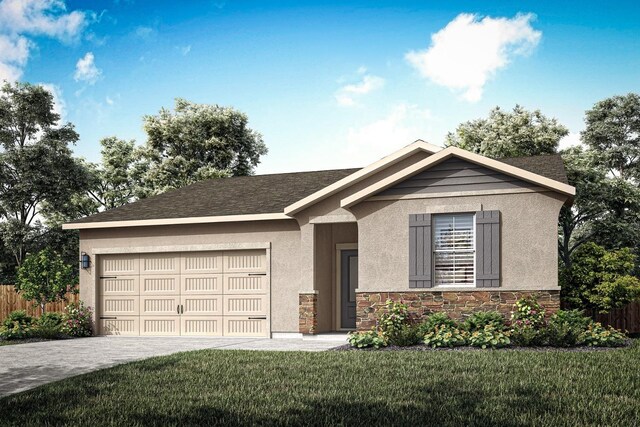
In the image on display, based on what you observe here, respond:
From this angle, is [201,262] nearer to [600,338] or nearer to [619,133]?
[600,338]

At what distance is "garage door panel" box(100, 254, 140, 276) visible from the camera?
20.1 m

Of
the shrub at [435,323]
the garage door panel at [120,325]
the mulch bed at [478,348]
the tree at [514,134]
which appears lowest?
the garage door panel at [120,325]

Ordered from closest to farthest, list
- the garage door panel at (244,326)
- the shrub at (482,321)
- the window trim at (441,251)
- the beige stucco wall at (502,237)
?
the shrub at (482,321)
the beige stucco wall at (502,237)
the window trim at (441,251)
the garage door panel at (244,326)

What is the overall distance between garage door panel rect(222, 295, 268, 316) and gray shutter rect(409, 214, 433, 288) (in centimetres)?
447

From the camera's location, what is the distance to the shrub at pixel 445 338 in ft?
45.7

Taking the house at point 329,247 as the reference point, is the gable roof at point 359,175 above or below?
above

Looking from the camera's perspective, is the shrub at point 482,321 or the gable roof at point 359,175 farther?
the gable roof at point 359,175

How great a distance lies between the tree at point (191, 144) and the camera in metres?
36.9

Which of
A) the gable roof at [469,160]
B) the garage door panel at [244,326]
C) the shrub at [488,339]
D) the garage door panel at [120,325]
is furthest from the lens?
the garage door panel at [120,325]

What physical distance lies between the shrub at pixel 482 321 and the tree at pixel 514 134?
619 inches

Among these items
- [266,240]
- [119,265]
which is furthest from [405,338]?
[119,265]

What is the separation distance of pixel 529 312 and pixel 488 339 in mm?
1414

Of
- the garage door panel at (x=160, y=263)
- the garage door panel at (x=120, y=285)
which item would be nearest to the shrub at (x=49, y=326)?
the garage door panel at (x=120, y=285)

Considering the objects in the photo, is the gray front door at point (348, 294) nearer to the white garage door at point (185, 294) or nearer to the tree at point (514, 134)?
the white garage door at point (185, 294)
